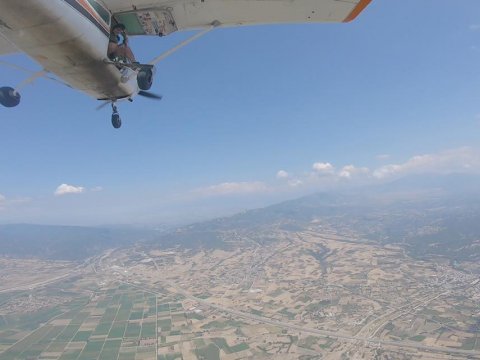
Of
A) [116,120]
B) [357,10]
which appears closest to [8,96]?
[116,120]

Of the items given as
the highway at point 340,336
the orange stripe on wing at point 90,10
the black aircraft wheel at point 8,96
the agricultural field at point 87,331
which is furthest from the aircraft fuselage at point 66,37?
the highway at point 340,336

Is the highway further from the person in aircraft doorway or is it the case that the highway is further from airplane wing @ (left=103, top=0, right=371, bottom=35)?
the person in aircraft doorway

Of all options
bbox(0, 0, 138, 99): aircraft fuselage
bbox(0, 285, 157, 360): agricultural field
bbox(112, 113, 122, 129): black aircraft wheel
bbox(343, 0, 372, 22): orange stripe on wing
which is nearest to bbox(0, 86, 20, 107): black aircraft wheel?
bbox(0, 0, 138, 99): aircraft fuselage

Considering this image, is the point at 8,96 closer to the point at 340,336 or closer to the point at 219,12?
the point at 219,12

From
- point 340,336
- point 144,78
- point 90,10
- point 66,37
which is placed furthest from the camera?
point 340,336

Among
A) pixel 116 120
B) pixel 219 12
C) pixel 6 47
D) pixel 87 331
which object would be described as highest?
pixel 6 47

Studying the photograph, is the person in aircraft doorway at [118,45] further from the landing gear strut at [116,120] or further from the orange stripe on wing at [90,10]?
the landing gear strut at [116,120]
